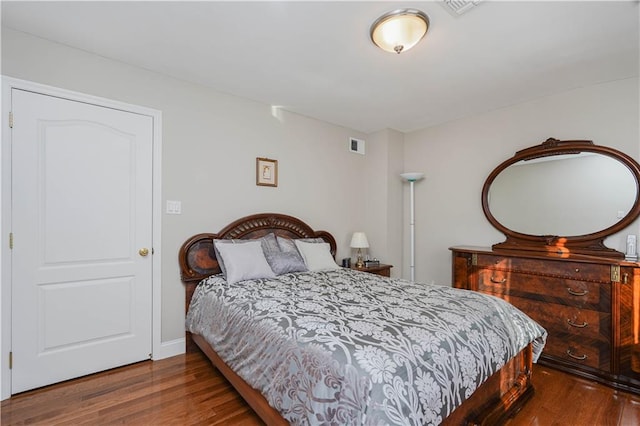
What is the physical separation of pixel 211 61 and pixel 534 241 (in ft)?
11.6

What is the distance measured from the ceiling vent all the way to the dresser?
211cm

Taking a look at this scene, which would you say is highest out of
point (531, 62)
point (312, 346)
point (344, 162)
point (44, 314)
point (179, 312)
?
point (531, 62)

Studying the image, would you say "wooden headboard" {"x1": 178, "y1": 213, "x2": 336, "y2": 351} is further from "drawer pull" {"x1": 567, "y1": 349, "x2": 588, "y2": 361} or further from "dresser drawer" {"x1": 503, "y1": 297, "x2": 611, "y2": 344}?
"drawer pull" {"x1": 567, "y1": 349, "x2": 588, "y2": 361}

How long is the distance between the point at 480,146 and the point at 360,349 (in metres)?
3.19

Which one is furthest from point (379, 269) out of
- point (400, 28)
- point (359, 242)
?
point (400, 28)

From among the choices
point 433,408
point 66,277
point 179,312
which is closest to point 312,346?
point 433,408

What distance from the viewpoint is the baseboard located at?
2588mm

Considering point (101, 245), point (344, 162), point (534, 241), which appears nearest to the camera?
point (101, 245)

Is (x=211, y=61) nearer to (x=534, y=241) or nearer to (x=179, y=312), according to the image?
(x=179, y=312)

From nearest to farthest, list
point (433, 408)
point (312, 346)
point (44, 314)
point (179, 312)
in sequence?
point (433, 408), point (312, 346), point (44, 314), point (179, 312)

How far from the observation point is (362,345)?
4.19 ft

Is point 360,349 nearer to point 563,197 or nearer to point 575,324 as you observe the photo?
point 575,324

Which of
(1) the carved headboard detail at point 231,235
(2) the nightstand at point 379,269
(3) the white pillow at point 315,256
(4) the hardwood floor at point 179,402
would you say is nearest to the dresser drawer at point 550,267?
(4) the hardwood floor at point 179,402

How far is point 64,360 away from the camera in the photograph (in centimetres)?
221
